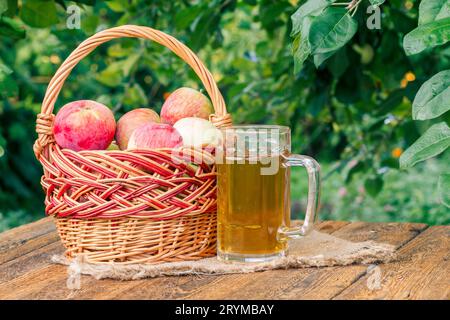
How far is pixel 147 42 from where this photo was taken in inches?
102

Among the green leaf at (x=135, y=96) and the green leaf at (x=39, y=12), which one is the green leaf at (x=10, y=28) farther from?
the green leaf at (x=135, y=96)

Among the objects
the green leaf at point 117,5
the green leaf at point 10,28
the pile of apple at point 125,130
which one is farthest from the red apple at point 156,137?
the green leaf at point 117,5

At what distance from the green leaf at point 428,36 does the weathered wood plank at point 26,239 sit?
89 centimetres

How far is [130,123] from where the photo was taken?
1.45 m

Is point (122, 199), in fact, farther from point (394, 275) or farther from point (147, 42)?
point (147, 42)

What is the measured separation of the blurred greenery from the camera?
6.95ft

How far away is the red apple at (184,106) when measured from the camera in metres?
1.47

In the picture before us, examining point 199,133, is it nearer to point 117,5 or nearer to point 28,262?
point 28,262

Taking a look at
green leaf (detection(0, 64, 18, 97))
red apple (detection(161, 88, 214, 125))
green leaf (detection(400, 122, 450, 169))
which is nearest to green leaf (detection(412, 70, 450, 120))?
green leaf (detection(400, 122, 450, 169))

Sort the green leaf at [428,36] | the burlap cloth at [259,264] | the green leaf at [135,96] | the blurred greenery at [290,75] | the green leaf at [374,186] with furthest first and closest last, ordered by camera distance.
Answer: the green leaf at [135,96], the green leaf at [374,186], the blurred greenery at [290,75], the burlap cloth at [259,264], the green leaf at [428,36]

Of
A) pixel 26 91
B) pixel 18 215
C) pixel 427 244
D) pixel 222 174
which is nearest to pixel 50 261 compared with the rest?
pixel 222 174

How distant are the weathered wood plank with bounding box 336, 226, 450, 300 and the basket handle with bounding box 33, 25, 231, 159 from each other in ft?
1.31

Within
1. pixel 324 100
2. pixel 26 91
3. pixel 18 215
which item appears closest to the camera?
pixel 324 100
